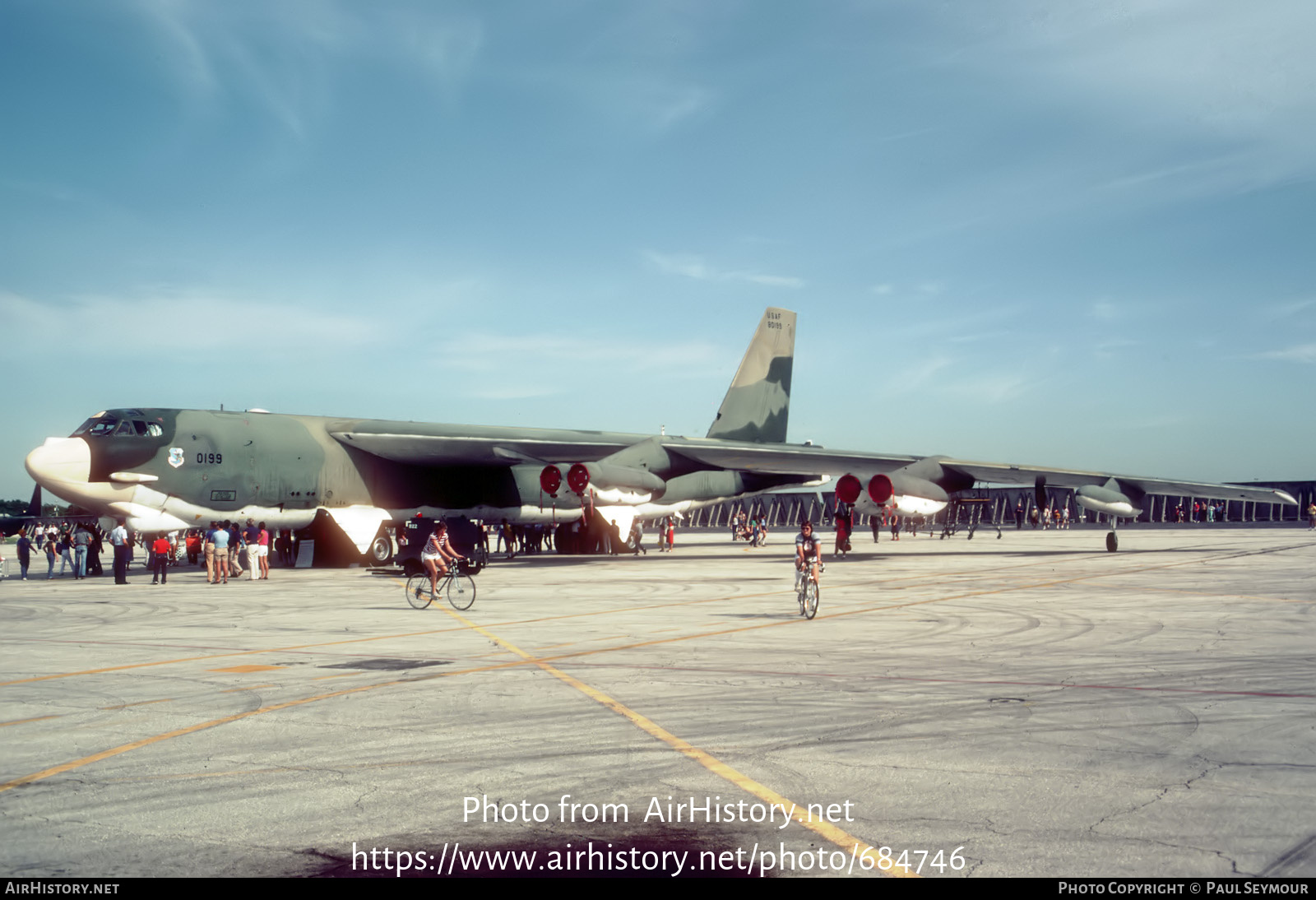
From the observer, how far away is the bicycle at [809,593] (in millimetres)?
15367

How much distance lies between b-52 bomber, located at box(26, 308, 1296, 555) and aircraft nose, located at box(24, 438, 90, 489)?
27 millimetres

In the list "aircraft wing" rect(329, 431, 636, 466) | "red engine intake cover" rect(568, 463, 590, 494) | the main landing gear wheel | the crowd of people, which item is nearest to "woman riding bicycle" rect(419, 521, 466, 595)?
the main landing gear wheel

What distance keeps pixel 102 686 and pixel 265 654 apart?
224cm

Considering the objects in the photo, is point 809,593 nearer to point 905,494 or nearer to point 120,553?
point 905,494

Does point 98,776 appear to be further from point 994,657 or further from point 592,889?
point 994,657

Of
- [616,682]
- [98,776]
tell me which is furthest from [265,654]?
[98,776]

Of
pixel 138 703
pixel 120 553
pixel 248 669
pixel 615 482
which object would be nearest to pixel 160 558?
pixel 120 553

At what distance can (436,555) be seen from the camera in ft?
58.2

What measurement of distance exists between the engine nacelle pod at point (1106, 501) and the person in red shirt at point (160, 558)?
1034 inches

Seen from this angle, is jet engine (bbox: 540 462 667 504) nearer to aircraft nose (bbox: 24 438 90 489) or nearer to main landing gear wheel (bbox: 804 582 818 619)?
aircraft nose (bbox: 24 438 90 489)

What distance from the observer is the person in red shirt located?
2431 centimetres

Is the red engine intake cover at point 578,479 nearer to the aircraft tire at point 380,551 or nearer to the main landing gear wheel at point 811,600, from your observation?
the aircraft tire at point 380,551

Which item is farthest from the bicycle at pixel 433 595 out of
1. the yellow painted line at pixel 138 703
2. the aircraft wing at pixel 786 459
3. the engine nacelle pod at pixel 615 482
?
the aircraft wing at pixel 786 459

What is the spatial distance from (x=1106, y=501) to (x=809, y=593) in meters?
19.9
